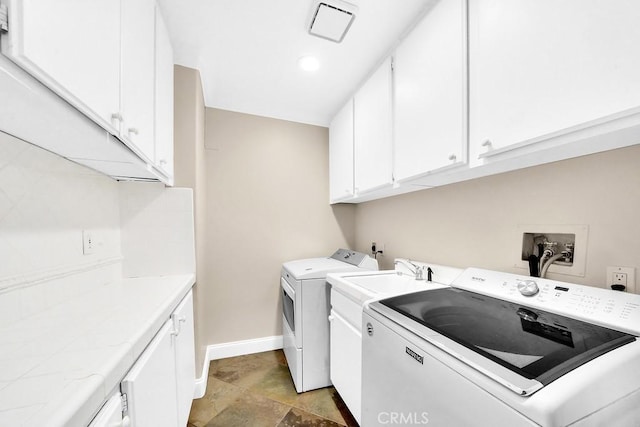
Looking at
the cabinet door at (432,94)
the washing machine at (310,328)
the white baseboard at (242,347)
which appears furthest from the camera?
the white baseboard at (242,347)

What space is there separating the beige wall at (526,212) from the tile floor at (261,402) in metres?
1.24

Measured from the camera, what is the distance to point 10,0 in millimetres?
461

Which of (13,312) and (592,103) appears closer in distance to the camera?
(592,103)

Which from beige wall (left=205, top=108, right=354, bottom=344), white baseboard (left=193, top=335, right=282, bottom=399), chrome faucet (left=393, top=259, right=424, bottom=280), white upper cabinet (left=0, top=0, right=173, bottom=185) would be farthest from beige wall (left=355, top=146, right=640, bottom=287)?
white upper cabinet (left=0, top=0, right=173, bottom=185)

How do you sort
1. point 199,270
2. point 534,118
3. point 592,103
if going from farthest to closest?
point 199,270
point 534,118
point 592,103

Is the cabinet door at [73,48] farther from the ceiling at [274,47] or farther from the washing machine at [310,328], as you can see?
the washing machine at [310,328]

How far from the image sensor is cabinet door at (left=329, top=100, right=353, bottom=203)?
6.77 feet

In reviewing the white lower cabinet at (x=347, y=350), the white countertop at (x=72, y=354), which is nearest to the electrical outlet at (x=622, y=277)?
the white lower cabinet at (x=347, y=350)

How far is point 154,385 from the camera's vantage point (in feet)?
2.78

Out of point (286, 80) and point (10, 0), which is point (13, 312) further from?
point (286, 80)

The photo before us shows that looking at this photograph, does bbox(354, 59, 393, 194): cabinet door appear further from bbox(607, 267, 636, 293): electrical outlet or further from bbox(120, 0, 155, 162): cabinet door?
bbox(120, 0, 155, 162): cabinet door

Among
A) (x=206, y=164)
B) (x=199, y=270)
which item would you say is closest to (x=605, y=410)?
(x=199, y=270)

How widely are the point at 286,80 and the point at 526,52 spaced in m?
1.56

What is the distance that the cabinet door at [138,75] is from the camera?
36.1 inches
